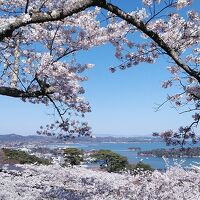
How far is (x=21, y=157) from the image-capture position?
28203mm

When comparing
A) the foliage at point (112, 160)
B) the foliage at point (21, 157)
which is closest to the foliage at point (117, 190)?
the foliage at point (21, 157)

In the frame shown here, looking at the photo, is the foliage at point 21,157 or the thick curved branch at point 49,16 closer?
the thick curved branch at point 49,16

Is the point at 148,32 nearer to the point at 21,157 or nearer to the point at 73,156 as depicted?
the point at 73,156

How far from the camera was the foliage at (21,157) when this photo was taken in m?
27.3

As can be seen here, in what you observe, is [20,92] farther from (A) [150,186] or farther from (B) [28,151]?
(B) [28,151]

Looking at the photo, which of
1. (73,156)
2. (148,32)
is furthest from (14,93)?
(73,156)

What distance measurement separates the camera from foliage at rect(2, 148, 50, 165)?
1076 inches

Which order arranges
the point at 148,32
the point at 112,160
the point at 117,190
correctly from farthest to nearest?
the point at 112,160
the point at 117,190
the point at 148,32

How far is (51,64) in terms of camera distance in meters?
9.52

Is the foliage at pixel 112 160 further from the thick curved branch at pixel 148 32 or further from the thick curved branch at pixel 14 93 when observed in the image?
the thick curved branch at pixel 148 32

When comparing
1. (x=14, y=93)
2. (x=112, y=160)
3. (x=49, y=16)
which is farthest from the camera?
(x=112, y=160)

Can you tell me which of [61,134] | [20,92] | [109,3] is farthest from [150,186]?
[109,3]

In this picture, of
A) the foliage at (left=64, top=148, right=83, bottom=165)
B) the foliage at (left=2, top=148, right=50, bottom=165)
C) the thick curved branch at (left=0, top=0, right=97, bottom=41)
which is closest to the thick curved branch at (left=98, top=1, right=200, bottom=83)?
the thick curved branch at (left=0, top=0, right=97, bottom=41)

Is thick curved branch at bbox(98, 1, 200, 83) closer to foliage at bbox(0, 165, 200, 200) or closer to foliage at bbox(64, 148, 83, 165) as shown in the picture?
foliage at bbox(0, 165, 200, 200)
